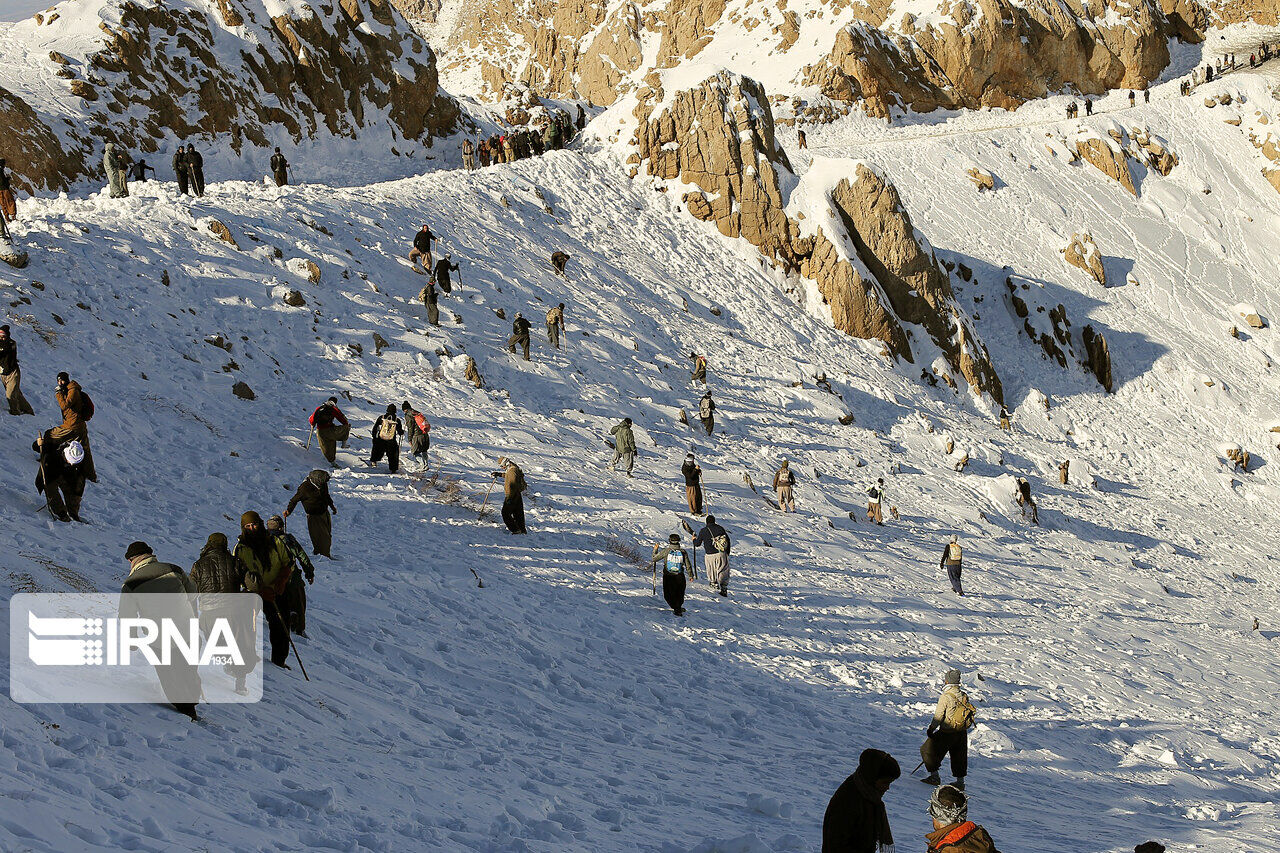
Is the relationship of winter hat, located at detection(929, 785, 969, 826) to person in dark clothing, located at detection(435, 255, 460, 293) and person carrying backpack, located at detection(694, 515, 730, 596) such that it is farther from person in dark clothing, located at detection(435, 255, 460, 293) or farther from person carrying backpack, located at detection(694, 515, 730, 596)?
person in dark clothing, located at detection(435, 255, 460, 293)

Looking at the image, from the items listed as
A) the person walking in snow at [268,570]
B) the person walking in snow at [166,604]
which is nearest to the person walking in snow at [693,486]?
the person walking in snow at [268,570]

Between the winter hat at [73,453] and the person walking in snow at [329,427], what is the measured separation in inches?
227

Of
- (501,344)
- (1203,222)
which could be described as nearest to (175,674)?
(501,344)

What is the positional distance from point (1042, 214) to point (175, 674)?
49.2 metres

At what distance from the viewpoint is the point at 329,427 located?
17.6 metres

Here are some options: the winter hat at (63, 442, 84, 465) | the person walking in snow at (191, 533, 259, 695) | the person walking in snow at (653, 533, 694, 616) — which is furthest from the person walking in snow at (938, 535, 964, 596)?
the winter hat at (63, 442, 84, 465)

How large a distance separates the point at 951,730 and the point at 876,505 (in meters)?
14.8

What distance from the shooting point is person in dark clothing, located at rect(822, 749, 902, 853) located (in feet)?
18.8

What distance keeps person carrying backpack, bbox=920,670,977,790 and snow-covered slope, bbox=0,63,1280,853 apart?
485 mm

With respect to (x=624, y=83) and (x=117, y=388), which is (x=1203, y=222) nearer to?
(x=624, y=83)

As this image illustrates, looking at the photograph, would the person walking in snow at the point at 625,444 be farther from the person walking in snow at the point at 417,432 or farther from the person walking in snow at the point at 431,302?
the person walking in snow at the point at 431,302

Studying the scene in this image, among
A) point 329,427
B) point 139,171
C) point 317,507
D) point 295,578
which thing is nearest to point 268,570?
point 295,578

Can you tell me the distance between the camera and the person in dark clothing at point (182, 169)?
80.5 ft

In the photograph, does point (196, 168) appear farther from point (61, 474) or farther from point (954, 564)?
point (954, 564)
